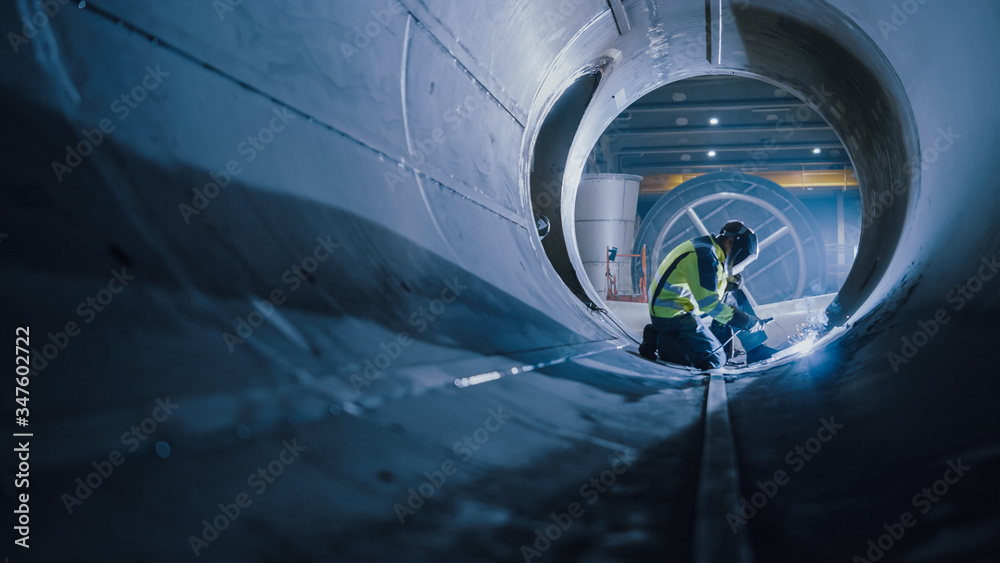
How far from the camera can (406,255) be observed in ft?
6.87

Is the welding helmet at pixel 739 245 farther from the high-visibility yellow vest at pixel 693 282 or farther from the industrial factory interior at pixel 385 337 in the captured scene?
the industrial factory interior at pixel 385 337

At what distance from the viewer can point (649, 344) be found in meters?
4.71

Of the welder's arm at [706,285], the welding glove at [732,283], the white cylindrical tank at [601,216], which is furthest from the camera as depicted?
the white cylindrical tank at [601,216]

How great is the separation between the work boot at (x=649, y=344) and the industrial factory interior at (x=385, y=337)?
1.43 metres

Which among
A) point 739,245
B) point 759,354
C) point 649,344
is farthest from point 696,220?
point 649,344

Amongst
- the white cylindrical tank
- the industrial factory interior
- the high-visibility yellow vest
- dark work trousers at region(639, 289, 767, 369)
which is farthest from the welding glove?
the white cylindrical tank

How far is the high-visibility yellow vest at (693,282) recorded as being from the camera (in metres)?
4.48

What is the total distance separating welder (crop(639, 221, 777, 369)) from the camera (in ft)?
14.7

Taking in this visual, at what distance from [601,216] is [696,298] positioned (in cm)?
648

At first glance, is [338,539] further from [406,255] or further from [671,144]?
[671,144]

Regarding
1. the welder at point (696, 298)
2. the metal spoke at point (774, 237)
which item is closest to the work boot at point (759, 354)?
the welder at point (696, 298)

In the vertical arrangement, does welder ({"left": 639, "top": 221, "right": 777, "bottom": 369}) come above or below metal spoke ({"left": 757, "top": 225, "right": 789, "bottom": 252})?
below

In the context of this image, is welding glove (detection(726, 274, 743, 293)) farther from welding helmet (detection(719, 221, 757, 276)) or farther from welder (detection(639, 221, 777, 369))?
welding helmet (detection(719, 221, 757, 276))

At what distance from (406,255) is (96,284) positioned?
1.09 m
